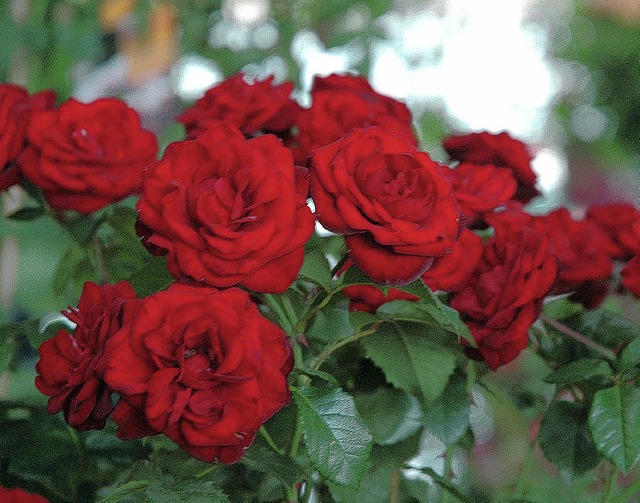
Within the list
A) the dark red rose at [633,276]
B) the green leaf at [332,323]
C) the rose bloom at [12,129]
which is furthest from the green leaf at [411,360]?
the rose bloom at [12,129]

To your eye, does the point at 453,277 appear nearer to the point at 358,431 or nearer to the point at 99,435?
the point at 358,431

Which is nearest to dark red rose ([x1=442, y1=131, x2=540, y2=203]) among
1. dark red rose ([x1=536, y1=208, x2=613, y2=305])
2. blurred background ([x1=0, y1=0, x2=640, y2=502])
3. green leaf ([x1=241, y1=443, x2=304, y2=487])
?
dark red rose ([x1=536, y1=208, x2=613, y2=305])

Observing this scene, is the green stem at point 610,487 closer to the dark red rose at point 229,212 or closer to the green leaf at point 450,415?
the green leaf at point 450,415

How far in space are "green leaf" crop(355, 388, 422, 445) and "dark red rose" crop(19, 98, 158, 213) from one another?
0.20 meters

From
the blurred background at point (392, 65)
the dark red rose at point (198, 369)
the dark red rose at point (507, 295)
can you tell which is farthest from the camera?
the blurred background at point (392, 65)

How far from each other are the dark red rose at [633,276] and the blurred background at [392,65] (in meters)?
0.10

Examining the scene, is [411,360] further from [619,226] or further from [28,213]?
[28,213]

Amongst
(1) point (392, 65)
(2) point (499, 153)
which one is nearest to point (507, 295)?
(2) point (499, 153)

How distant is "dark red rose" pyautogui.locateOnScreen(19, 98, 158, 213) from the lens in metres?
0.48

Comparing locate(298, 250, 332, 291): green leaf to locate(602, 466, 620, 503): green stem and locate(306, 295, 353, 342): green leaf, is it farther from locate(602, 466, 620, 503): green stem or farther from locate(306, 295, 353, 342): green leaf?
locate(602, 466, 620, 503): green stem

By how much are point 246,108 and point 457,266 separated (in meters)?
0.16

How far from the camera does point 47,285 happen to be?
4.30 ft

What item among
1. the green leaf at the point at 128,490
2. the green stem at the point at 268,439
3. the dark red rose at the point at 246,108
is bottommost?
the green stem at the point at 268,439

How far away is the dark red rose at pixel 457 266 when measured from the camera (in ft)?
1.29
